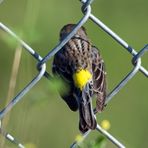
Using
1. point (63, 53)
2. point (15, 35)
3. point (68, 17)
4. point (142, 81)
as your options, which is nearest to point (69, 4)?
point (68, 17)

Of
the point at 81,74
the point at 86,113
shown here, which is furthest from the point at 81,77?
the point at 86,113

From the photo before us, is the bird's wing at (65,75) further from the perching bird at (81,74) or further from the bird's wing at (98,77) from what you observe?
the bird's wing at (98,77)

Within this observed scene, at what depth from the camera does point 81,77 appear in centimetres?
599

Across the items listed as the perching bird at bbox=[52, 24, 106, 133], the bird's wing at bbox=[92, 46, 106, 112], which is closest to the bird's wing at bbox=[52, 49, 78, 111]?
the perching bird at bbox=[52, 24, 106, 133]

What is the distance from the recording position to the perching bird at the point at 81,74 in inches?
229

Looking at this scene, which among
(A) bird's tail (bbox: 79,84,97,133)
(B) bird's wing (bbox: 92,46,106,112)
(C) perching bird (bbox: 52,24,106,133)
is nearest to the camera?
(A) bird's tail (bbox: 79,84,97,133)

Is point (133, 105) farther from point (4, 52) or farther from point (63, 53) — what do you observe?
point (63, 53)

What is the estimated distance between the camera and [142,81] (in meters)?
8.52

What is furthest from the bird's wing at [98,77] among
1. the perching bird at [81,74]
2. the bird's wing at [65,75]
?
the bird's wing at [65,75]

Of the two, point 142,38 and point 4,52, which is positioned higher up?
point 4,52

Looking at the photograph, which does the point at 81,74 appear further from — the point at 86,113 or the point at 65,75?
the point at 86,113

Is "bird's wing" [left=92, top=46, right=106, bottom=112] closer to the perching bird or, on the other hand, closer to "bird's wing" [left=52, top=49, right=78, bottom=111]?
the perching bird

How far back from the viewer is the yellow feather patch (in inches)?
233

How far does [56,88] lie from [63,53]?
1.46 meters
